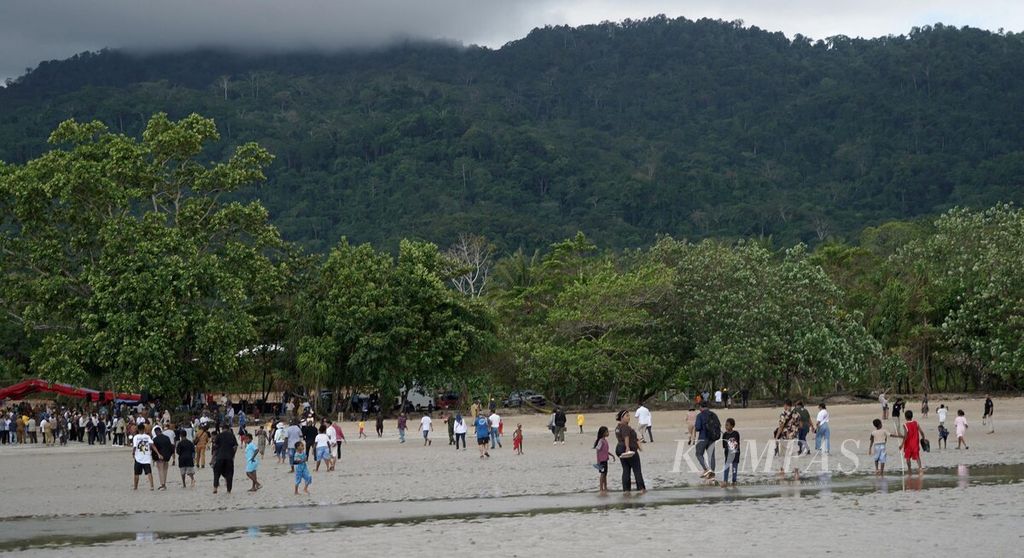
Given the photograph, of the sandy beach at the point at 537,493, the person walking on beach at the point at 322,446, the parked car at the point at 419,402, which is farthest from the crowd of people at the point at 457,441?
the parked car at the point at 419,402

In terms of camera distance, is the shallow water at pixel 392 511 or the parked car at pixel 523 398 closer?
the shallow water at pixel 392 511

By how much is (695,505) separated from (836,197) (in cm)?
18410

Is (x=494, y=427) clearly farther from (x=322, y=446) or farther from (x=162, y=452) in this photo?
(x=162, y=452)

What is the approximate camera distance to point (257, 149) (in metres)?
65.1

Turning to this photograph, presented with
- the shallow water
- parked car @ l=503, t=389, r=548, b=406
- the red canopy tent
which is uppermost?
the red canopy tent

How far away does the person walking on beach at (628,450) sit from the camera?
2314cm

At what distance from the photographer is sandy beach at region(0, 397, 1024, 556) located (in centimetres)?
1770

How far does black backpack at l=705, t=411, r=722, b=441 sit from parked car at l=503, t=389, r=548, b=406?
44.6 m

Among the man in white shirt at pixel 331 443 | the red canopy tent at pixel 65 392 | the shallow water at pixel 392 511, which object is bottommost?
the shallow water at pixel 392 511

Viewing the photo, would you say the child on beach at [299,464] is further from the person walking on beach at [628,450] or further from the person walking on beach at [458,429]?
the person walking on beach at [458,429]

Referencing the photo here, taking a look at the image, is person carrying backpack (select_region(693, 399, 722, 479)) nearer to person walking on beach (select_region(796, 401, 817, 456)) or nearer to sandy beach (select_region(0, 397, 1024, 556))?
sandy beach (select_region(0, 397, 1024, 556))

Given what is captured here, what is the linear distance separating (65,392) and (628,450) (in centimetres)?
4355

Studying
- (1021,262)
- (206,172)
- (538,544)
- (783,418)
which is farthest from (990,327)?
(538,544)

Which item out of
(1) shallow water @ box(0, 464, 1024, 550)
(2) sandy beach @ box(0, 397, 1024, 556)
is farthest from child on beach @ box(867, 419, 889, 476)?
(2) sandy beach @ box(0, 397, 1024, 556)
